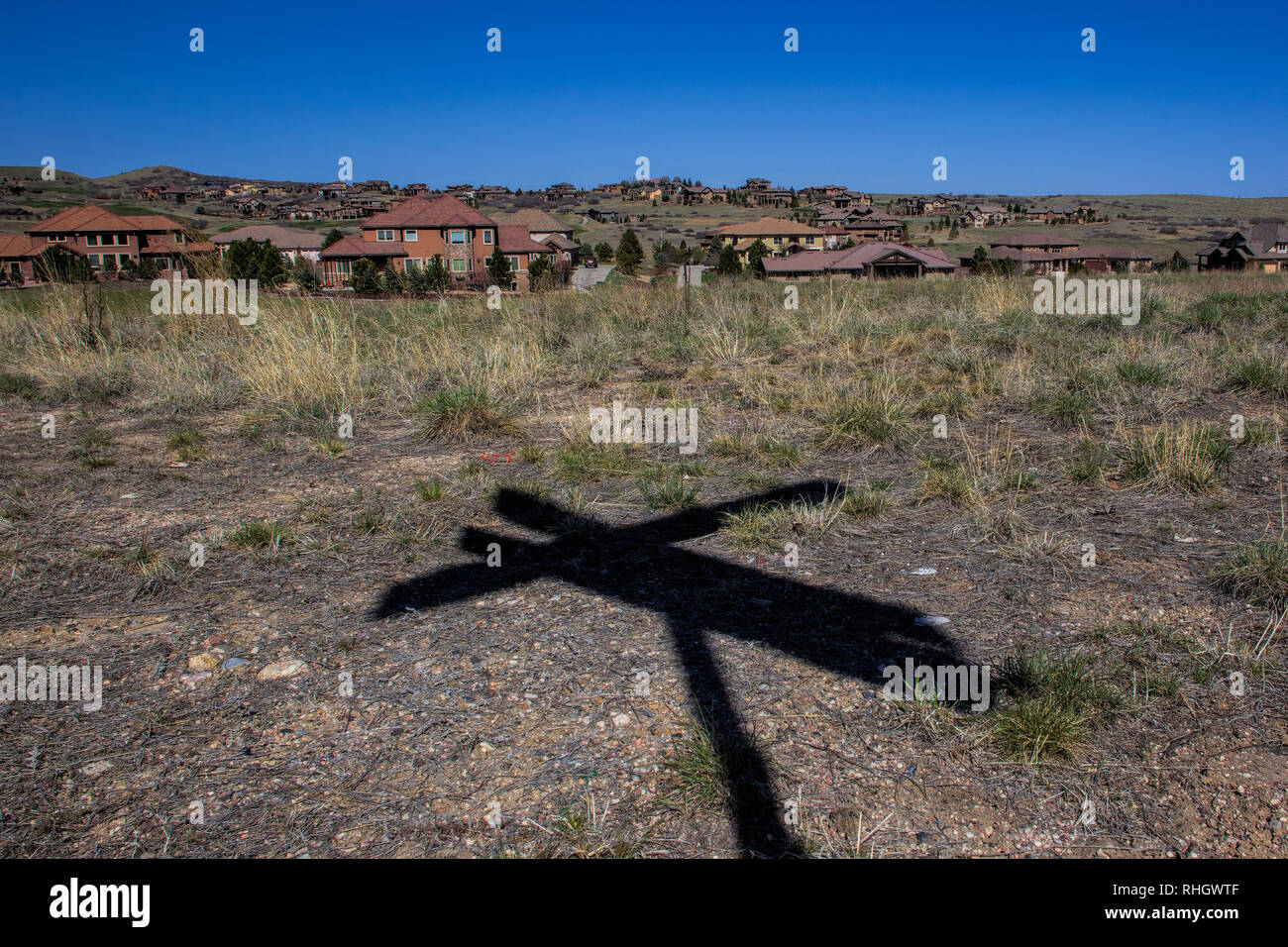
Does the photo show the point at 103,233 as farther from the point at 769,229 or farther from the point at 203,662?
the point at 203,662

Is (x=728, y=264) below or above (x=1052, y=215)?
below

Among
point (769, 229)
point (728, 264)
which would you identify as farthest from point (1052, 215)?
point (728, 264)

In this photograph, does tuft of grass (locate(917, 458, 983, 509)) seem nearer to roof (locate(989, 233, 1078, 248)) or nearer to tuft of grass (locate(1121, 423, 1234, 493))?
tuft of grass (locate(1121, 423, 1234, 493))

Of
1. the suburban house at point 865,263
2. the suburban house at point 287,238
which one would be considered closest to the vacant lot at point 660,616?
the suburban house at point 865,263

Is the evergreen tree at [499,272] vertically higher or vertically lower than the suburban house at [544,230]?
lower

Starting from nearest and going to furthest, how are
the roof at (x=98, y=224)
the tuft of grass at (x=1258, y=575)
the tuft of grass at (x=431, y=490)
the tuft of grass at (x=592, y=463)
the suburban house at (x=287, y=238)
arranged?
the tuft of grass at (x=1258, y=575) < the tuft of grass at (x=431, y=490) < the tuft of grass at (x=592, y=463) < the roof at (x=98, y=224) < the suburban house at (x=287, y=238)

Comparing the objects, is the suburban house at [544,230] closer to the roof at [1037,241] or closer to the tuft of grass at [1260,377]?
the roof at [1037,241]
